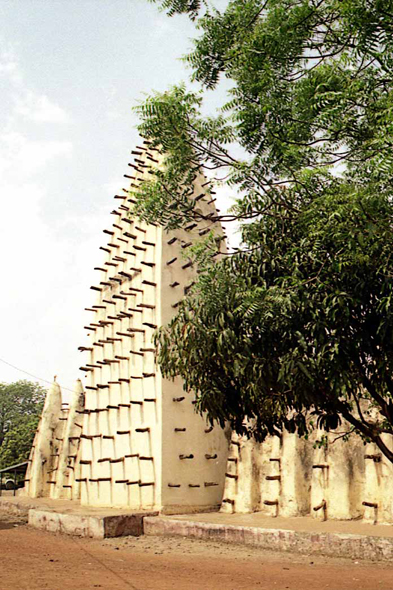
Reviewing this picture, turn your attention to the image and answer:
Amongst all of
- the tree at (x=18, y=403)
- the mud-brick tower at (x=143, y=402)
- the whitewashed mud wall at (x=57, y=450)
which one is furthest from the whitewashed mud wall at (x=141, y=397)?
the tree at (x=18, y=403)

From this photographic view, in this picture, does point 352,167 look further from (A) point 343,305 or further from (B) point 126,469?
(B) point 126,469

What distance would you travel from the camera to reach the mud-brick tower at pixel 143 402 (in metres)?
16.3

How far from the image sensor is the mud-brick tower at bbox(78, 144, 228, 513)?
640 inches

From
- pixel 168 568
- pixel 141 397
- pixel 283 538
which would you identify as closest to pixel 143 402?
pixel 141 397

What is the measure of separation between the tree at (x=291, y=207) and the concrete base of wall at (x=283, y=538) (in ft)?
11.5

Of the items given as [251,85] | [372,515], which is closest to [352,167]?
[251,85]

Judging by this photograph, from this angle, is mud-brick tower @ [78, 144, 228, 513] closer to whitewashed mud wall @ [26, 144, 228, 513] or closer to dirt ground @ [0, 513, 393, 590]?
whitewashed mud wall @ [26, 144, 228, 513]

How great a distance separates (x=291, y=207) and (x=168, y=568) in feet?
20.5

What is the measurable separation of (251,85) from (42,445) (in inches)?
765

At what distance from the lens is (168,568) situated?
10.4m

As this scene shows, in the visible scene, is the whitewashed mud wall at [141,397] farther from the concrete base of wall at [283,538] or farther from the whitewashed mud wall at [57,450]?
the whitewashed mud wall at [57,450]

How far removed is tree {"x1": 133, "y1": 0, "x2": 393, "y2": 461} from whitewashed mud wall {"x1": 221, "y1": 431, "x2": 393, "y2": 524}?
Result: 5.25 metres

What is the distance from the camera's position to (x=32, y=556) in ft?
37.6

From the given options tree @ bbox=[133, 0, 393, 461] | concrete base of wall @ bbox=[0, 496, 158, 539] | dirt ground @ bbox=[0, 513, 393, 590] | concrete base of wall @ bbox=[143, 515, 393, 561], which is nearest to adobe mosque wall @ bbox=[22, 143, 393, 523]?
concrete base of wall @ bbox=[0, 496, 158, 539]
